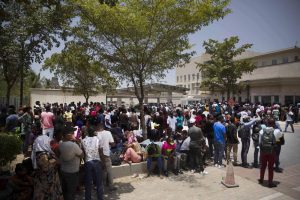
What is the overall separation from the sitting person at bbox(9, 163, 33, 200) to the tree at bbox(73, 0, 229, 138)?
541 centimetres

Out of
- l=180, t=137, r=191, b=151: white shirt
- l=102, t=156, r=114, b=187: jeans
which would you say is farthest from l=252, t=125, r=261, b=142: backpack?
l=102, t=156, r=114, b=187: jeans

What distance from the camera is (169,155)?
8.82 m

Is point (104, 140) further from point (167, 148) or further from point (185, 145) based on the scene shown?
point (185, 145)

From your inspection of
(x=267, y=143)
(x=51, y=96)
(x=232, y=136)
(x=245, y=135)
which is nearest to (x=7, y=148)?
(x=232, y=136)

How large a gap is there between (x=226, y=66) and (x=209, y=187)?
21910mm

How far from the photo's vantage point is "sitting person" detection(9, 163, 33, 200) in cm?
545

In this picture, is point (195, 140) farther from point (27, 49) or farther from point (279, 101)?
point (279, 101)

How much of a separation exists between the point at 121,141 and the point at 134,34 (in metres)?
4.11

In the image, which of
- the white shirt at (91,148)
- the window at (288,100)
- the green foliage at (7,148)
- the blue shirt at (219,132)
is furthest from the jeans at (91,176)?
the window at (288,100)

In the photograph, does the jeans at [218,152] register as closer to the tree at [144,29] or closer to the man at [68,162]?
the tree at [144,29]

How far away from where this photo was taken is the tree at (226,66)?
2762 cm

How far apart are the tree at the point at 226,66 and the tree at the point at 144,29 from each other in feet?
61.1

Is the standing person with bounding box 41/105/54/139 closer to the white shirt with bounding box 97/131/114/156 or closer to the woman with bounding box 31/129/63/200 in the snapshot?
the white shirt with bounding box 97/131/114/156

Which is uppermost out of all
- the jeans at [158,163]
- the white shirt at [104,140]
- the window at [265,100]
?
the window at [265,100]
